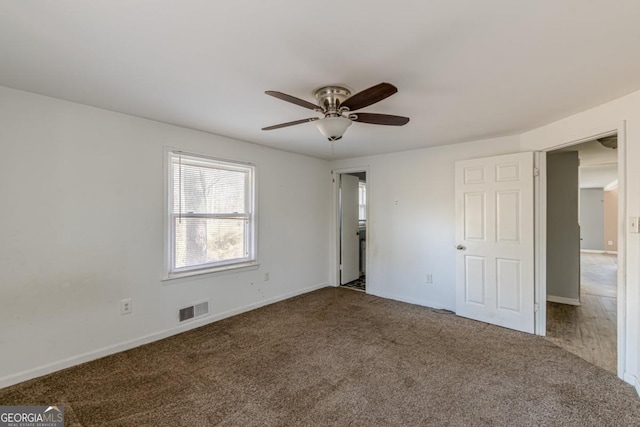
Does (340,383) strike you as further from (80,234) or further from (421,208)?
(421,208)

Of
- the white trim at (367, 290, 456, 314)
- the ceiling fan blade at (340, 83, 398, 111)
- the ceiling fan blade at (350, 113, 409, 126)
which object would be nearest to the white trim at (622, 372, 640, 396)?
the white trim at (367, 290, 456, 314)

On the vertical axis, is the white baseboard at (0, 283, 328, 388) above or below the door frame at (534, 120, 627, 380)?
below

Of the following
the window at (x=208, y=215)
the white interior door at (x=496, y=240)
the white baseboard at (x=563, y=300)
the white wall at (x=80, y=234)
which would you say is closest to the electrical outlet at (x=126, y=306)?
the white wall at (x=80, y=234)

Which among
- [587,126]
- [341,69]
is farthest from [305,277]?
[587,126]

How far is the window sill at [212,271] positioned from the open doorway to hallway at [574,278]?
3.50 m

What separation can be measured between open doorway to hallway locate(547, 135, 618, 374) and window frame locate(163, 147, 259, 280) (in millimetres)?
3570

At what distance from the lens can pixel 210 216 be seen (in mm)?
3463

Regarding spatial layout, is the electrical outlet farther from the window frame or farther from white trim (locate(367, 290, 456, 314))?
white trim (locate(367, 290, 456, 314))

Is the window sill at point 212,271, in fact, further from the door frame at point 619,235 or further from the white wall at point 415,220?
the door frame at point 619,235

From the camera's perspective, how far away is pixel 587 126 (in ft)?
8.50

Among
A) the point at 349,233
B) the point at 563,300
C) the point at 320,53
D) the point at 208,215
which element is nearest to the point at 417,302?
the point at 349,233

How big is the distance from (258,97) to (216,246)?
6.49 feet

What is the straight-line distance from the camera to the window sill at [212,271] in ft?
10.3

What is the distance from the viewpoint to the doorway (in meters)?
5.14
